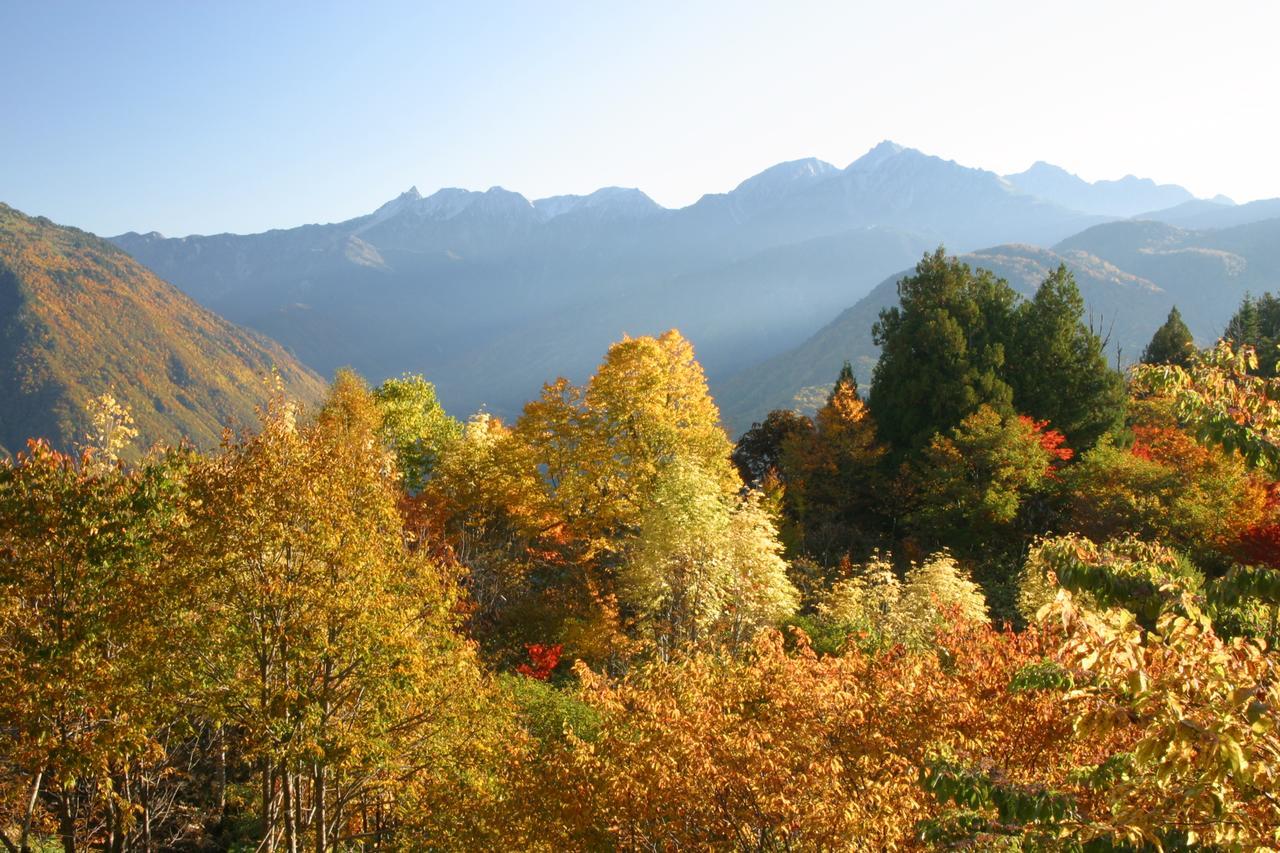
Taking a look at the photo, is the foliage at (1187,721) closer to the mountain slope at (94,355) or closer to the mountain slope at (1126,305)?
the mountain slope at (94,355)

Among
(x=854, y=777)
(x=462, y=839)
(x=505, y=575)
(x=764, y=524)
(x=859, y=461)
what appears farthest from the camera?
(x=859, y=461)

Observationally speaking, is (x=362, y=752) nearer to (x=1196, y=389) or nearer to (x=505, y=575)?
(x=1196, y=389)

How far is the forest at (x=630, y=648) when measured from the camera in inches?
218

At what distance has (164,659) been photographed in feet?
36.1

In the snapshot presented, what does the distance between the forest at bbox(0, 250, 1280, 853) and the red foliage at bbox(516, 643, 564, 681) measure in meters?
0.12

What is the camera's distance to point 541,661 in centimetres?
2281

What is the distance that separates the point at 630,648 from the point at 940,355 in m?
20.8

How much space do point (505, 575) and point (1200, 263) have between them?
229 metres

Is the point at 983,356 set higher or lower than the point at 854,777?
higher

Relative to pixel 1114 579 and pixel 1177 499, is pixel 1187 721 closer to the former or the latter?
pixel 1114 579

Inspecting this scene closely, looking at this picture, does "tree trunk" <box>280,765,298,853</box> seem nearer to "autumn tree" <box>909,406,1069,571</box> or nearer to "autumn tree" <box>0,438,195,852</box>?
"autumn tree" <box>0,438,195,852</box>

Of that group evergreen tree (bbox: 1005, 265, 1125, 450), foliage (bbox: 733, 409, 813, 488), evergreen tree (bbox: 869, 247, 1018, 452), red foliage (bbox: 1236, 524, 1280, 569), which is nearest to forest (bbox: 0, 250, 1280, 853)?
red foliage (bbox: 1236, 524, 1280, 569)

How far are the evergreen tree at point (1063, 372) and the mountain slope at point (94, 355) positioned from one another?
357 feet

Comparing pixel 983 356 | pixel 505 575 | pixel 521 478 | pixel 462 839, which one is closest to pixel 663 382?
pixel 521 478
